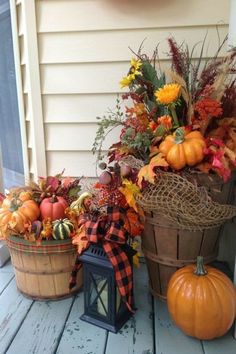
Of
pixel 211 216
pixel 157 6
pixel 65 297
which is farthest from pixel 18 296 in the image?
pixel 157 6

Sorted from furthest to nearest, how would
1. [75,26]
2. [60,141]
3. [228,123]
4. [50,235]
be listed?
[60,141]
[75,26]
[50,235]
[228,123]

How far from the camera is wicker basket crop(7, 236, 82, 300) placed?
153 cm

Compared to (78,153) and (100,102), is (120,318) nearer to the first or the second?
(78,153)

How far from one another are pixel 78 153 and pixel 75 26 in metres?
0.71

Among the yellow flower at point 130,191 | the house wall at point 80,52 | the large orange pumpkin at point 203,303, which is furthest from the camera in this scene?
the house wall at point 80,52

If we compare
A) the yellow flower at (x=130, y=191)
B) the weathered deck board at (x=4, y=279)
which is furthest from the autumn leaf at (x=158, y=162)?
the weathered deck board at (x=4, y=279)

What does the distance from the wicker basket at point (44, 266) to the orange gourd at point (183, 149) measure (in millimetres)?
628

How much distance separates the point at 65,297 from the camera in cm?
164

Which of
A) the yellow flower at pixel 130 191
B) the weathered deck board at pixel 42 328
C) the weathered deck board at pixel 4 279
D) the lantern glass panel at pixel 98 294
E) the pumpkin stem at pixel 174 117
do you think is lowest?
the weathered deck board at pixel 42 328

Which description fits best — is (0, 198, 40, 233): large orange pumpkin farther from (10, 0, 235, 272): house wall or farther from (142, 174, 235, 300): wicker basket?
(142, 174, 235, 300): wicker basket

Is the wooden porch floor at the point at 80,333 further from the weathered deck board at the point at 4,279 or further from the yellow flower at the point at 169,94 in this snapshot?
the yellow flower at the point at 169,94

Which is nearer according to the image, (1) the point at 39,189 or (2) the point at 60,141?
(1) the point at 39,189

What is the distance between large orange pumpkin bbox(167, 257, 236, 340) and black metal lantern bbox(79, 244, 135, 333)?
24 centimetres

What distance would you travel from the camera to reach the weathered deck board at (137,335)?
1.32 m
